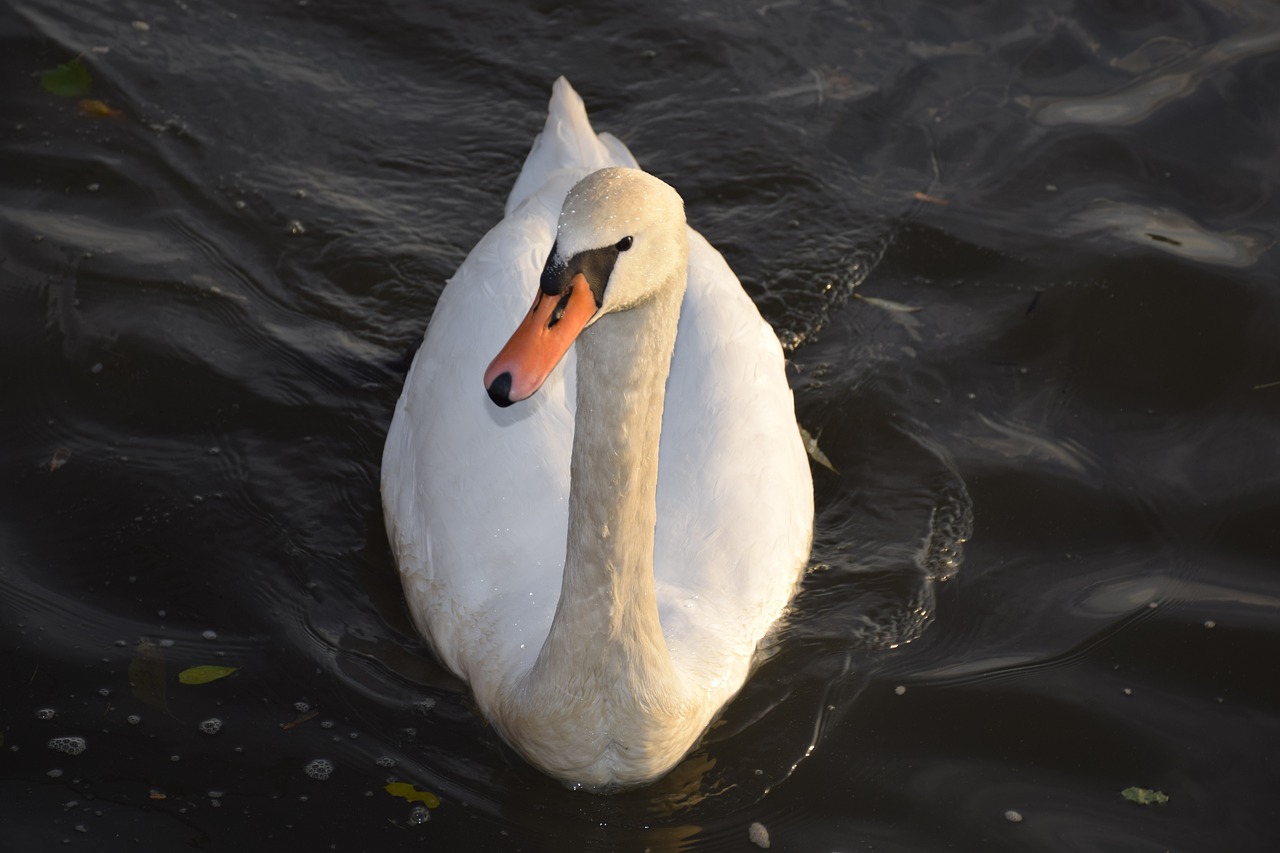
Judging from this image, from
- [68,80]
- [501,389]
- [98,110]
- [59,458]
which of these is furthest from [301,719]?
[68,80]

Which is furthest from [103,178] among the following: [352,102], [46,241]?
[352,102]

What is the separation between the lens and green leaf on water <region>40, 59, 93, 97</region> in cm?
800

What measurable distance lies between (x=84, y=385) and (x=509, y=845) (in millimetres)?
3042

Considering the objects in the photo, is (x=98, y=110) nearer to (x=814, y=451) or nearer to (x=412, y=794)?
(x=814, y=451)

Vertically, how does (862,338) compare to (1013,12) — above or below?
below

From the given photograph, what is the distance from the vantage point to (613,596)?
430 centimetres

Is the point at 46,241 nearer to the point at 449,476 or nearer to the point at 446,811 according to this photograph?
the point at 449,476

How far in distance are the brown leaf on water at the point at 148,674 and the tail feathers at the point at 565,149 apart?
2517 millimetres

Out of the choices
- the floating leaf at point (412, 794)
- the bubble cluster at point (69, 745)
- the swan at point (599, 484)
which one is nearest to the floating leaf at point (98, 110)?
the swan at point (599, 484)

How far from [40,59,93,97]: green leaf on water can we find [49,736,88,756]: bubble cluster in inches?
172

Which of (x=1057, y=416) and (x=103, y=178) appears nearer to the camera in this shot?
(x=1057, y=416)

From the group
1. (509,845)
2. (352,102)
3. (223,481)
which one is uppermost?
(352,102)

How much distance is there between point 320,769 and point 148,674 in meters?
0.78

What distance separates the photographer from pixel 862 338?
7.02 m
